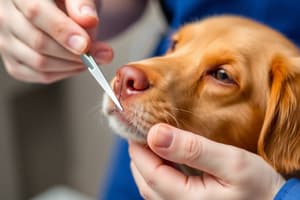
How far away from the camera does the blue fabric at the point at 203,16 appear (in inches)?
42.2

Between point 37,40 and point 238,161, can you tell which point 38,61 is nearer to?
point 37,40

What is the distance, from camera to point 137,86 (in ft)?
2.46

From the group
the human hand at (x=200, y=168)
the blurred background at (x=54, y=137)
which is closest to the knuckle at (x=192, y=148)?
the human hand at (x=200, y=168)

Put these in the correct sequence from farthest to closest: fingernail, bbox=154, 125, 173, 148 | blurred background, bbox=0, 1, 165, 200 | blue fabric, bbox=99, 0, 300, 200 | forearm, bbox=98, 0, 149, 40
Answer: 1. blurred background, bbox=0, 1, 165, 200
2. forearm, bbox=98, 0, 149, 40
3. blue fabric, bbox=99, 0, 300, 200
4. fingernail, bbox=154, 125, 173, 148

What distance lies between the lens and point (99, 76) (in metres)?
0.77

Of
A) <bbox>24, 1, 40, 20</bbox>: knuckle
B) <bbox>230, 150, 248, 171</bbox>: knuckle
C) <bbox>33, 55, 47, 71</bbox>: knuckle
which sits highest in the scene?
<bbox>24, 1, 40, 20</bbox>: knuckle

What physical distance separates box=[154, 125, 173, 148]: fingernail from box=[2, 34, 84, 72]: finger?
21cm

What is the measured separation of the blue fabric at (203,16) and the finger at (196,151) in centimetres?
40

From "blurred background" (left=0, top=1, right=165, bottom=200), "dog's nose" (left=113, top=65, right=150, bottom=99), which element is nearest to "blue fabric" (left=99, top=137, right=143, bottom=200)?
"dog's nose" (left=113, top=65, right=150, bottom=99)

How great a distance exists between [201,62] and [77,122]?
1.33m

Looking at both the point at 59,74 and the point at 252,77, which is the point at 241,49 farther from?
the point at 59,74

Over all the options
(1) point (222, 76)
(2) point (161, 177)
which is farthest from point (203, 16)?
(2) point (161, 177)

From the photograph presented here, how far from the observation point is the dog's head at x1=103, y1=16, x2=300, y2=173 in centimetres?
80

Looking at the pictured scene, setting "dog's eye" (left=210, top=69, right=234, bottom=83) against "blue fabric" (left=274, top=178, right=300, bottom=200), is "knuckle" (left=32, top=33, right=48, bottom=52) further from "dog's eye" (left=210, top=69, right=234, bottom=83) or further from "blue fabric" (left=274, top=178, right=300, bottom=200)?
"blue fabric" (left=274, top=178, right=300, bottom=200)
